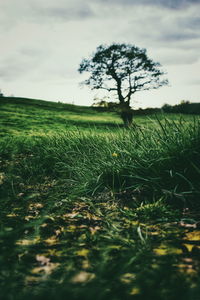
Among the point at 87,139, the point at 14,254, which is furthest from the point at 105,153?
the point at 14,254

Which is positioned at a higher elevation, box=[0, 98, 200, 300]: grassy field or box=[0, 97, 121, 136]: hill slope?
box=[0, 97, 121, 136]: hill slope

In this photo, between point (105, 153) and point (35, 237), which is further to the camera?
point (105, 153)

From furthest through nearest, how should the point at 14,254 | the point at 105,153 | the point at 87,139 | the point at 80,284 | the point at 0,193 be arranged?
the point at 87,139 → the point at 105,153 → the point at 0,193 → the point at 14,254 → the point at 80,284

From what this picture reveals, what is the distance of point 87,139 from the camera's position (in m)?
5.56

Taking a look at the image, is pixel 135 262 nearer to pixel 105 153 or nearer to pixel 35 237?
pixel 35 237

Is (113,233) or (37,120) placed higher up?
(37,120)

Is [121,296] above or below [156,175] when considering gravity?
below

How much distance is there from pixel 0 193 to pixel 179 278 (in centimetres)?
275

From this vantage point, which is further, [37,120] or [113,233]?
[37,120]

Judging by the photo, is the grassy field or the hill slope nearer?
the grassy field

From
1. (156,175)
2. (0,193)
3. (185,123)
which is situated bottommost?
(0,193)

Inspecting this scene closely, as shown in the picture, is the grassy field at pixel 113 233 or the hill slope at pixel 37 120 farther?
the hill slope at pixel 37 120

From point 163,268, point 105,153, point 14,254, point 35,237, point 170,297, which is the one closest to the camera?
point 170,297

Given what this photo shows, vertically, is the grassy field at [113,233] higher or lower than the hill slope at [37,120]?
lower
